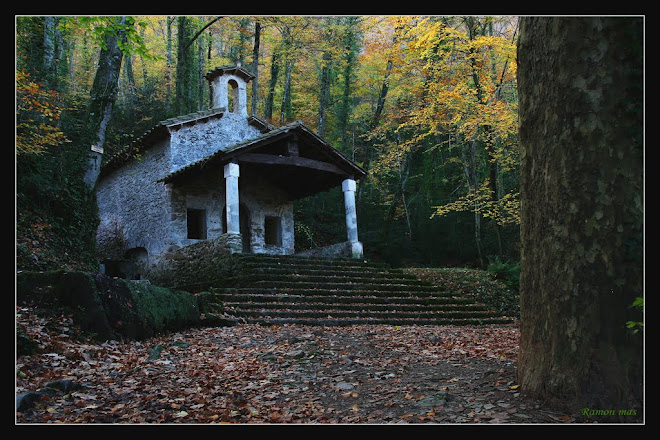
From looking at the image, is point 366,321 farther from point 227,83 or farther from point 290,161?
point 227,83

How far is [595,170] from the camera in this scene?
2.91 metres

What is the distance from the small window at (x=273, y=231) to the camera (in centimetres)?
1748

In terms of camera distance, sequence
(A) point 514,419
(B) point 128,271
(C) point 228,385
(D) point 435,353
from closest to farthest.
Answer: (A) point 514,419 → (C) point 228,385 → (D) point 435,353 → (B) point 128,271

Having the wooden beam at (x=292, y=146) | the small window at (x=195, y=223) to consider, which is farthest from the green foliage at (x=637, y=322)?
the small window at (x=195, y=223)

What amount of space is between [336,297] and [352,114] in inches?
610

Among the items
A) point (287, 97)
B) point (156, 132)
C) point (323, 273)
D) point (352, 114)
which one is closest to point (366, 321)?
point (323, 273)

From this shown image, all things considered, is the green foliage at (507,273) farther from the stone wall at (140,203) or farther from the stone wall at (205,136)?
the stone wall at (140,203)

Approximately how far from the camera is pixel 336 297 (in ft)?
34.1

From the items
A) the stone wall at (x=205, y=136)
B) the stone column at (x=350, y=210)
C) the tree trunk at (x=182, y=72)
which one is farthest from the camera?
the tree trunk at (x=182, y=72)

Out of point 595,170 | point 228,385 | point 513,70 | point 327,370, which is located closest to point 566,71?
point 595,170

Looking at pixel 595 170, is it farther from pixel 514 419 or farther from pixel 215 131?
pixel 215 131

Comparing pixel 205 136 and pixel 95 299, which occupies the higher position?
pixel 205 136

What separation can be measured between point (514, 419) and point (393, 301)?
793cm

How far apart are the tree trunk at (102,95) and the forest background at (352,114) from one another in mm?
148
